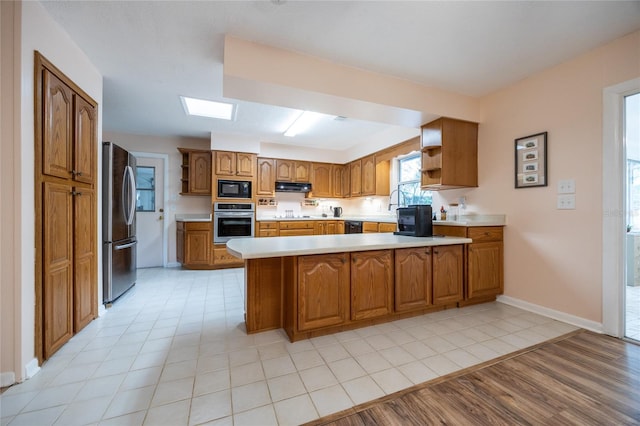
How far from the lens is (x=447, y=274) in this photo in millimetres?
2695

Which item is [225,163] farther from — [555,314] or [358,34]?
[555,314]

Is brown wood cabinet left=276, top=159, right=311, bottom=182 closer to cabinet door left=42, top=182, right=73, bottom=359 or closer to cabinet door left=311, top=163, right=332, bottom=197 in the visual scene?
cabinet door left=311, top=163, right=332, bottom=197

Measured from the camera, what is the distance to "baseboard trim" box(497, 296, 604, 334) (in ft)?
7.47

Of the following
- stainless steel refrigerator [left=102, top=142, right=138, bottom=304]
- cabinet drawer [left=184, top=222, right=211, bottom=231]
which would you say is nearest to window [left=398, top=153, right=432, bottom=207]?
cabinet drawer [left=184, top=222, right=211, bottom=231]

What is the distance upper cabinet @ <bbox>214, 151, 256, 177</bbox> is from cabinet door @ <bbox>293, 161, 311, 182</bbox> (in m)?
0.96

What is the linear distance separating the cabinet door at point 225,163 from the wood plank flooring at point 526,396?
4354 millimetres

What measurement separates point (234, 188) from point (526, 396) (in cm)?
467

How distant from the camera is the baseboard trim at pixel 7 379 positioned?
5.02 ft

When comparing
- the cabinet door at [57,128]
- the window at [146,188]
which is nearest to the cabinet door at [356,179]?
the window at [146,188]

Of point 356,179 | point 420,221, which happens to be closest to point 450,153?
point 420,221

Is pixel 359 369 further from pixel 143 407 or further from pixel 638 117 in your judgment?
pixel 638 117

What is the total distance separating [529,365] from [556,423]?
0.55 meters

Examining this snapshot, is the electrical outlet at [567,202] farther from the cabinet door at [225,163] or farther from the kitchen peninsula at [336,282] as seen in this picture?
the cabinet door at [225,163]

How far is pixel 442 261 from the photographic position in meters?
2.66
